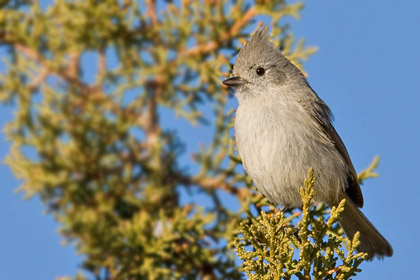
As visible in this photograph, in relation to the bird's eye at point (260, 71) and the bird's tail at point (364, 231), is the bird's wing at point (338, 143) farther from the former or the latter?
the bird's eye at point (260, 71)

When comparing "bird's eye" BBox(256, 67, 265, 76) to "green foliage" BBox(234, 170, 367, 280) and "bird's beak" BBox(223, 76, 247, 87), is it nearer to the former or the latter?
"bird's beak" BBox(223, 76, 247, 87)

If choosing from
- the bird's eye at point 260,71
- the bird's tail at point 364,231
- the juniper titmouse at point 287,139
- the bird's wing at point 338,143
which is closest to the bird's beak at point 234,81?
the juniper titmouse at point 287,139

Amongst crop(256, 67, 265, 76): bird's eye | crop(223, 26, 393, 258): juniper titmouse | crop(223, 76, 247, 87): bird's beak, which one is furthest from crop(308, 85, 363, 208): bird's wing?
crop(223, 76, 247, 87): bird's beak

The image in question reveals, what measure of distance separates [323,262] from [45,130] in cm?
325

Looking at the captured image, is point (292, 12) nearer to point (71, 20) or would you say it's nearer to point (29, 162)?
point (71, 20)

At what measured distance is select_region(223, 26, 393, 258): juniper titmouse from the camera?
3570 millimetres

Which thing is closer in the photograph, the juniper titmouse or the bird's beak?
the juniper titmouse

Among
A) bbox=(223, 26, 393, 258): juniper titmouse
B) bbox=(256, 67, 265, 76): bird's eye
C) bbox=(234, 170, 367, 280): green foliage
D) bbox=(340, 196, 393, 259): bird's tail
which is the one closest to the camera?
bbox=(234, 170, 367, 280): green foliage

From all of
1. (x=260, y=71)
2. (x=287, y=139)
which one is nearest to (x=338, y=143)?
(x=287, y=139)

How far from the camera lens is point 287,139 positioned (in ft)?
11.7

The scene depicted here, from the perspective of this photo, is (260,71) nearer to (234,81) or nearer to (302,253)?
(234,81)

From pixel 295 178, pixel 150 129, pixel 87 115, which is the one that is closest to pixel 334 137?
pixel 295 178

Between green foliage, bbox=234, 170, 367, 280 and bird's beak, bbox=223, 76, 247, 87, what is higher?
bird's beak, bbox=223, 76, 247, 87

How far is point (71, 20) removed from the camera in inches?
210
